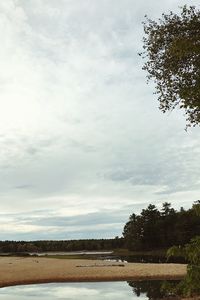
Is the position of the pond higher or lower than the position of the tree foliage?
lower

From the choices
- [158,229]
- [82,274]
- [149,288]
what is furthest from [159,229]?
[149,288]

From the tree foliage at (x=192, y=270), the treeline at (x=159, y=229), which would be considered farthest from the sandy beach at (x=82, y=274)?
the treeline at (x=159, y=229)

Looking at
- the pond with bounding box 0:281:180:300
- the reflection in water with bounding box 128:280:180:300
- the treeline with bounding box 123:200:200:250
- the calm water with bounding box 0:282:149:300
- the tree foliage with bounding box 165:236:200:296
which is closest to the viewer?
the tree foliage with bounding box 165:236:200:296

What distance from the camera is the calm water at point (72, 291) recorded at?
4534 cm

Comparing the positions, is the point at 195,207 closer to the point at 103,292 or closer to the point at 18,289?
the point at 103,292

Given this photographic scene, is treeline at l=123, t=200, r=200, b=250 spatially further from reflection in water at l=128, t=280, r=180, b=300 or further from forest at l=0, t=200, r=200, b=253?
reflection in water at l=128, t=280, r=180, b=300

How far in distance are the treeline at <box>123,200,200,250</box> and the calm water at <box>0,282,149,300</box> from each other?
101m

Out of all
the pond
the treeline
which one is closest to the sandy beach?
the pond

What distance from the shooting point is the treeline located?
504 feet

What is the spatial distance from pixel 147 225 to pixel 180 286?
149484mm

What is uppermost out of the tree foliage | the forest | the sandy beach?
the forest

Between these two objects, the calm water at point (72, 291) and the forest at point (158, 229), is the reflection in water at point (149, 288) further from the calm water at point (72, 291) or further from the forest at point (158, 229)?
the forest at point (158, 229)

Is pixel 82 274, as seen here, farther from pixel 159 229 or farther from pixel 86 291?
pixel 159 229

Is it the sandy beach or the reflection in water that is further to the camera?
the sandy beach
